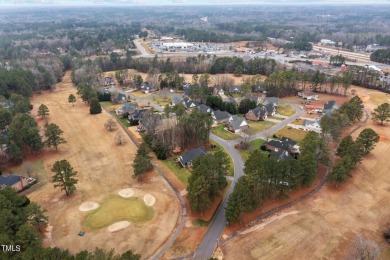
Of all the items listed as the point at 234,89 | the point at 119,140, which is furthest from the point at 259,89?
the point at 119,140

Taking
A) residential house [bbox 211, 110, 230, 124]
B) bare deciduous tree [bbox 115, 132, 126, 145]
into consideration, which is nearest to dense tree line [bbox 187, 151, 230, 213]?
bare deciduous tree [bbox 115, 132, 126, 145]

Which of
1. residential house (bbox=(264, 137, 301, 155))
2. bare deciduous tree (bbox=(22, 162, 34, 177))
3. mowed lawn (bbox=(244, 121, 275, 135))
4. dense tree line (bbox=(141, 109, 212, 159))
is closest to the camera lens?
bare deciduous tree (bbox=(22, 162, 34, 177))

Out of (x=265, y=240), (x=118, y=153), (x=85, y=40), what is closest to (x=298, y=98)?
(x=118, y=153)

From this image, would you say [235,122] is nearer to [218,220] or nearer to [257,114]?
[257,114]

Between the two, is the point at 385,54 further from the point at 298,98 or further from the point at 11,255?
the point at 11,255

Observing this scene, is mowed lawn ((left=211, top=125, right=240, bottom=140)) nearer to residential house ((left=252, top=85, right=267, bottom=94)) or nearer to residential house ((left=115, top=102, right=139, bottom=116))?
residential house ((left=115, top=102, right=139, bottom=116))

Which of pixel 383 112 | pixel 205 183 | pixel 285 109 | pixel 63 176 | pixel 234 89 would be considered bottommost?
pixel 285 109

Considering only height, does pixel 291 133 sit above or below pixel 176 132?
below
